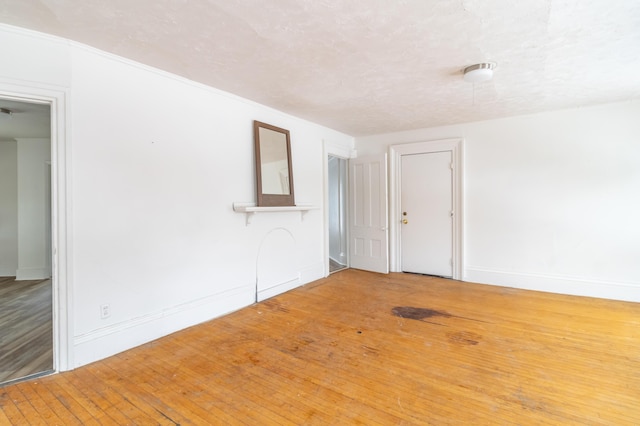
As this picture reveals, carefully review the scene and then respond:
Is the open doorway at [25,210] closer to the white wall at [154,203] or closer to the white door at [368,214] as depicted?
the white wall at [154,203]

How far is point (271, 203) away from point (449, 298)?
2.57 metres

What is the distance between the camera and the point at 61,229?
7.17 feet

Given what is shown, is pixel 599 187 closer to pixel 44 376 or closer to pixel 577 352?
pixel 577 352

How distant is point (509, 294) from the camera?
13.0 feet

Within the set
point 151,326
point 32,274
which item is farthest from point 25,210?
point 151,326

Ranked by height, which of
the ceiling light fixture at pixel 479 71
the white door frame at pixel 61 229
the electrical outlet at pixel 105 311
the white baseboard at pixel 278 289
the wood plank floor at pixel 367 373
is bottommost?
the wood plank floor at pixel 367 373

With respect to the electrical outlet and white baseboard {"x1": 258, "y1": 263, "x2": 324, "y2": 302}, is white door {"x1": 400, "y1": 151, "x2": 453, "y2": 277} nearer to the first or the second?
white baseboard {"x1": 258, "y1": 263, "x2": 324, "y2": 302}

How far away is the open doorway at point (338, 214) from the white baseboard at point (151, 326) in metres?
2.34

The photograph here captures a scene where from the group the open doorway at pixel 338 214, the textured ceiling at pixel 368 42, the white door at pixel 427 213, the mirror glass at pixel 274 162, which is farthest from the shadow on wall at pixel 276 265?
the white door at pixel 427 213

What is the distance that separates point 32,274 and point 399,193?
6271mm

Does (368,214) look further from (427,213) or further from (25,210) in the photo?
(25,210)

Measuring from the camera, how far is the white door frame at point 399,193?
15.1 feet

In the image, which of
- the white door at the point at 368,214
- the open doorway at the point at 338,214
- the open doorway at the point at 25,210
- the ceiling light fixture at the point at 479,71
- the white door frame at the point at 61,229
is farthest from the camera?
the open doorway at the point at 338,214

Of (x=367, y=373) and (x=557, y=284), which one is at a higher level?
(x=557, y=284)
